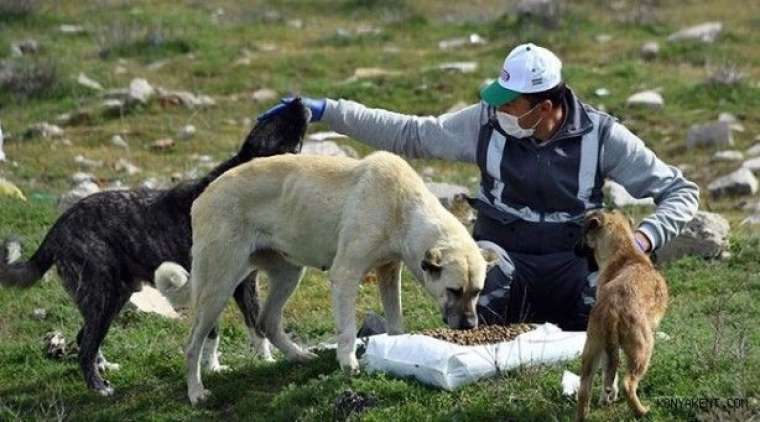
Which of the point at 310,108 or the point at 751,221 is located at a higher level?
the point at 310,108

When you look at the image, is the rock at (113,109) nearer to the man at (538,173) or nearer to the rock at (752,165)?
the rock at (752,165)

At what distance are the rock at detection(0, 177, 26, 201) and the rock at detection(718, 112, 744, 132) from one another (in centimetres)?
809

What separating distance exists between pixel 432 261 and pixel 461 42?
51.3 feet

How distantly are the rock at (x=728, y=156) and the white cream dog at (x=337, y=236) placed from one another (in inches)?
339

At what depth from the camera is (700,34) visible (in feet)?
76.4

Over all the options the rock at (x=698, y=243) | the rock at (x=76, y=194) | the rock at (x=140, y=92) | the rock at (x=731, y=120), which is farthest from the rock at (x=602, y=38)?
the rock at (x=698, y=243)

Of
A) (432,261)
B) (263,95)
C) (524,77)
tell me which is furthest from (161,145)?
(432,261)

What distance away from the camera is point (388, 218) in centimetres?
814

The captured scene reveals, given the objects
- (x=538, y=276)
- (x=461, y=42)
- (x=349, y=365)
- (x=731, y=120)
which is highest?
(x=538, y=276)

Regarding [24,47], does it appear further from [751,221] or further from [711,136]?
[751,221]

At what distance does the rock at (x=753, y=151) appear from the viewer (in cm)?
1644

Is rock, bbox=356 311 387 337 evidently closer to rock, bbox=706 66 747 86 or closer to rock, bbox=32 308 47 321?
rock, bbox=32 308 47 321

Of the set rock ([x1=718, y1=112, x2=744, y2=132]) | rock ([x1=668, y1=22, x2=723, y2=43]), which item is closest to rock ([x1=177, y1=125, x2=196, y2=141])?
rock ([x1=718, y1=112, x2=744, y2=132])

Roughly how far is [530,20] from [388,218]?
53.8ft
